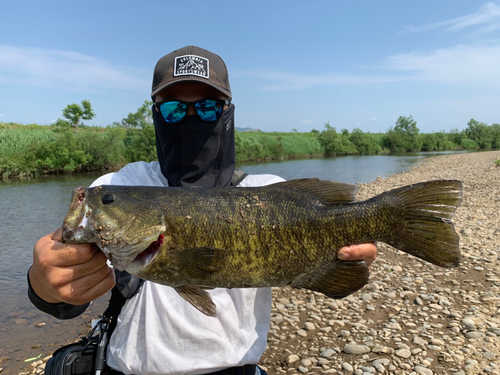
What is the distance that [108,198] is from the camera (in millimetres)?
2092

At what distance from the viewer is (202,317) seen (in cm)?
244

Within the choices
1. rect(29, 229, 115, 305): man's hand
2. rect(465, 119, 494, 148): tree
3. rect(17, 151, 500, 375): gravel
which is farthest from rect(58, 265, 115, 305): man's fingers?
rect(465, 119, 494, 148): tree

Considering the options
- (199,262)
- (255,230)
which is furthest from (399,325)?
(199,262)

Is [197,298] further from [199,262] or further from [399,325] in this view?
[399,325]

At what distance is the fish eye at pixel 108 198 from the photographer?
6.82ft

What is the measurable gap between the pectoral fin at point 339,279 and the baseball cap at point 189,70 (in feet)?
5.63

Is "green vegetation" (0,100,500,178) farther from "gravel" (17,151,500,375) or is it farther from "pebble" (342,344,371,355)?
"pebble" (342,344,371,355)

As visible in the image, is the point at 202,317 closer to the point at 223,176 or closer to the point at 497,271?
the point at 223,176

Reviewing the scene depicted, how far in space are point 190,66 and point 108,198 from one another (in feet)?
4.40

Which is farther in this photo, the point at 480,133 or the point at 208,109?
the point at 480,133

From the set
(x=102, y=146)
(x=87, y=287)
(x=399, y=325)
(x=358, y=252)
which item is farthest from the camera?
(x=102, y=146)

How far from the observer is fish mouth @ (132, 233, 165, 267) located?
1982 mm

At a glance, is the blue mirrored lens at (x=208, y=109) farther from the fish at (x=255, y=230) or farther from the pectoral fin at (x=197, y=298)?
the pectoral fin at (x=197, y=298)

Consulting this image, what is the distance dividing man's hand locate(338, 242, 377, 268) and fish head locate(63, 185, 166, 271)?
3.89 feet
